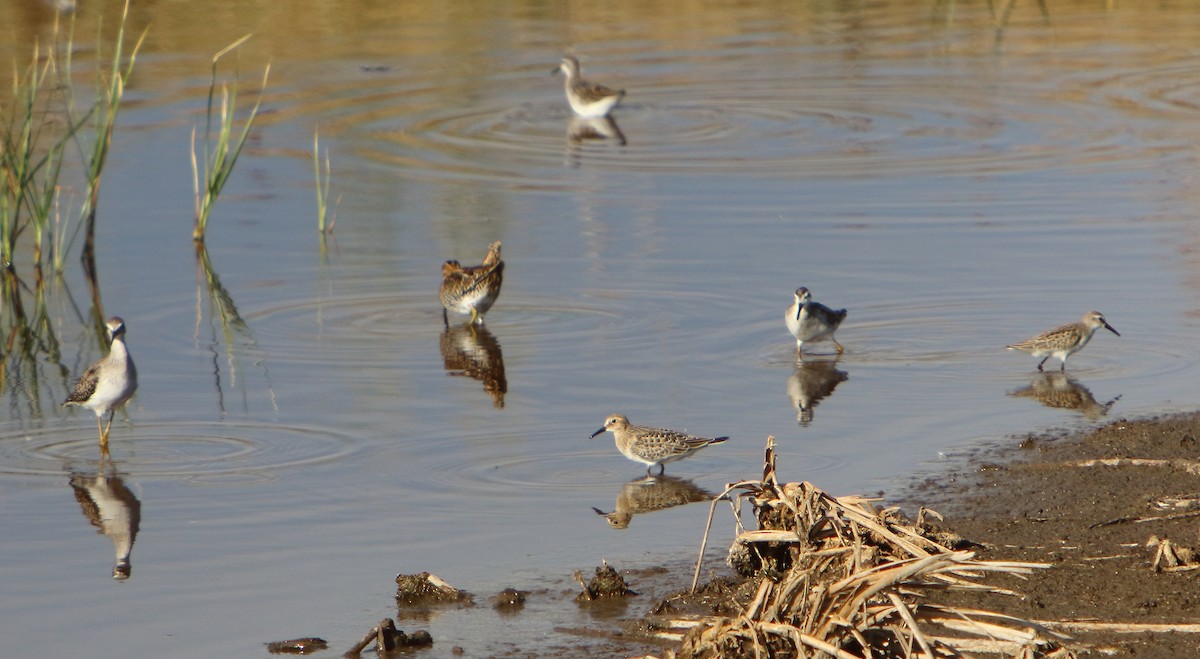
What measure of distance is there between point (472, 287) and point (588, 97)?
10.0 metres

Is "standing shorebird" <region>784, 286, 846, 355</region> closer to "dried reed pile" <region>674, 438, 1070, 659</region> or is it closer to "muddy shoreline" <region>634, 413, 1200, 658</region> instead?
"muddy shoreline" <region>634, 413, 1200, 658</region>

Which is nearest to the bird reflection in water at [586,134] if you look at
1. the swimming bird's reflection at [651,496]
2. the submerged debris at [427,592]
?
the swimming bird's reflection at [651,496]

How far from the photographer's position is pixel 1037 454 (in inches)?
397

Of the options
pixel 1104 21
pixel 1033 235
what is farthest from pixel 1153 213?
Answer: pixel 1104 21

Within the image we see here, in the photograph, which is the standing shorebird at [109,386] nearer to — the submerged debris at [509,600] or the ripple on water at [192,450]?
the ripple on water at [192,450]

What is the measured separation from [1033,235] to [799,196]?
117 inches

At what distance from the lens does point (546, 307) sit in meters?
15.0

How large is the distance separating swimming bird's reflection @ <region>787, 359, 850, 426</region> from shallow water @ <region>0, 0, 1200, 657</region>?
0.05 meters

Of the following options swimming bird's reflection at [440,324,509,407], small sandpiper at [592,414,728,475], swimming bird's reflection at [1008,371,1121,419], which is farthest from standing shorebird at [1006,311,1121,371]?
swimming bird's reflection at [440,324,509,407]

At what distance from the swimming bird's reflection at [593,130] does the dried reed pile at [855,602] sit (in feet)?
52.3

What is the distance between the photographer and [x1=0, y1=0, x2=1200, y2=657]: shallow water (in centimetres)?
908

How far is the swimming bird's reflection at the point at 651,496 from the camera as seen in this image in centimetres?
963

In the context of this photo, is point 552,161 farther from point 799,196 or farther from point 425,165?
point 799,196

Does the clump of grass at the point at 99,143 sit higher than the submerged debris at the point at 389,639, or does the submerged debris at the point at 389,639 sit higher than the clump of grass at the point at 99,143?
the clump of grass at the point at 99,143
